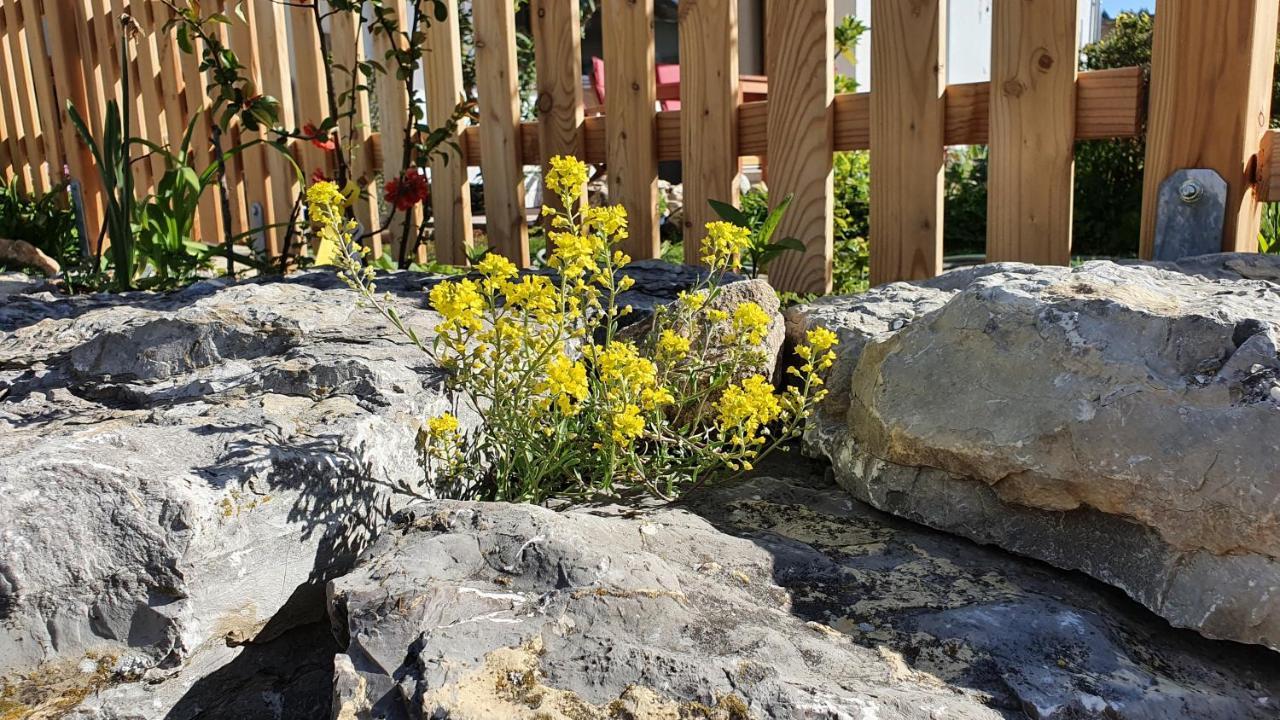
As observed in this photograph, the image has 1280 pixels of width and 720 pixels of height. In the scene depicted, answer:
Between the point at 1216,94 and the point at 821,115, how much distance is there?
1.05m

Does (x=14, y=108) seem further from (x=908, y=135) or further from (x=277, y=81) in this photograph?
(x=908, y=135)

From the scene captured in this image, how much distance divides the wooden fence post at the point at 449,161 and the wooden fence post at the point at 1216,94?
2.54 meters

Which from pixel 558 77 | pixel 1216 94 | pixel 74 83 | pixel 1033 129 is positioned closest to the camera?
pixel 1216 94

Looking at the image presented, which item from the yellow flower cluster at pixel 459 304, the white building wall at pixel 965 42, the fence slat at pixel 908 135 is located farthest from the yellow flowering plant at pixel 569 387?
the white building wall at pixel 965 42

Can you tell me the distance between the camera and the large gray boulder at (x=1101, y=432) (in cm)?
154

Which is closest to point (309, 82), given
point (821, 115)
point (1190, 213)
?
point (821, 115)

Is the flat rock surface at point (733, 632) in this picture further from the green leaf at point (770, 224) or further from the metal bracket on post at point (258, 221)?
the metal bracket on post at point (258, 221)

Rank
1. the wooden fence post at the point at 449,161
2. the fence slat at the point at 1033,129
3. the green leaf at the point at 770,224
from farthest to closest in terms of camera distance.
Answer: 1. the wooden fence post at the point at 449,161
2. the green leaf at the point at 770,224
3. the fence slat at the point at 1033,129

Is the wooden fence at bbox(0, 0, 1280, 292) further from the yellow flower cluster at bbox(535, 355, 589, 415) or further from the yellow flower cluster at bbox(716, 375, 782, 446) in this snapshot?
the yellow flower cluster at bbox(535, 355, 589, 415)

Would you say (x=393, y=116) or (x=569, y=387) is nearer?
(x=569, y=387)

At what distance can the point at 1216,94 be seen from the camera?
257 centimetres

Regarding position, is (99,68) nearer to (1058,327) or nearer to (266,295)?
(266,295)

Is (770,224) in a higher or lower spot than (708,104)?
lower

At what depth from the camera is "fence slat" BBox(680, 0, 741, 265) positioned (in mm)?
3275
